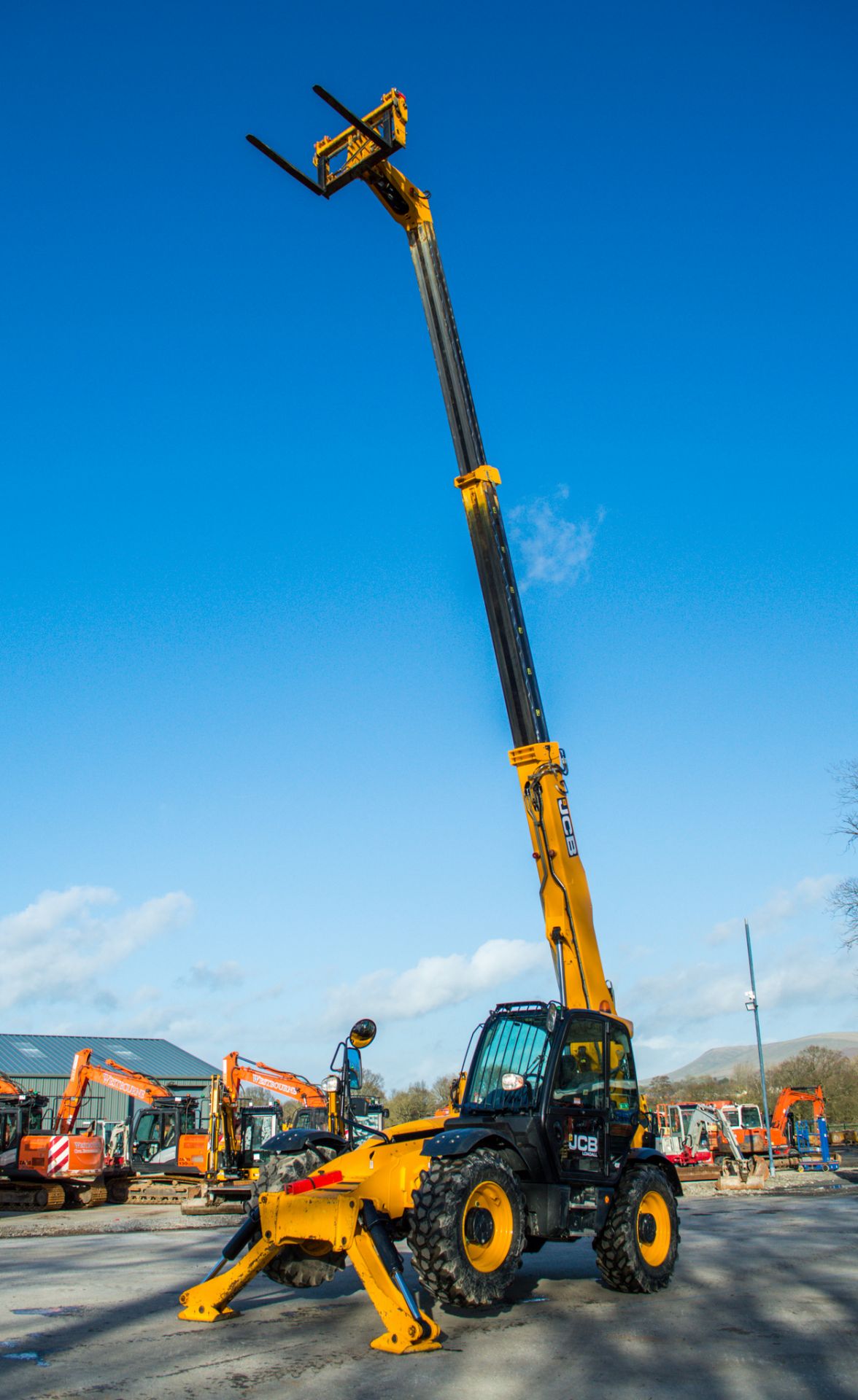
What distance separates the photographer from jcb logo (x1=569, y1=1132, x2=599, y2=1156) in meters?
8.73

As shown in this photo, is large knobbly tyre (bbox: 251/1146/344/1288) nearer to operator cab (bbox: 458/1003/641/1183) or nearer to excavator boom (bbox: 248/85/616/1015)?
operator cab (bbox: 458/1003/641/1183)

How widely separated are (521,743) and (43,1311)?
8135 mm

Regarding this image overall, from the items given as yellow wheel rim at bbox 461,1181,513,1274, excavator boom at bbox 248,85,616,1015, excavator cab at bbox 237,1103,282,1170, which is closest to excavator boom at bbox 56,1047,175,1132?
excavator cab at bbox 237,1103,282,1170

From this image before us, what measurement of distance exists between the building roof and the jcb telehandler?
146 ft

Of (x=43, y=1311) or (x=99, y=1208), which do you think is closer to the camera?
(x=43, y=1311)

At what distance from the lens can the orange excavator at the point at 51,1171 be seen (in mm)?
22594

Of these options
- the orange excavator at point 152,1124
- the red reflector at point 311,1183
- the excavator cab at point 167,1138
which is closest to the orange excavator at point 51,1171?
the orange excavator at point 152,1124

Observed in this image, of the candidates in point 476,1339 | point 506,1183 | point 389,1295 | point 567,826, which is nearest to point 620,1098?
point 506,1183

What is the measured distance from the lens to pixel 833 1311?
8078 millimetres

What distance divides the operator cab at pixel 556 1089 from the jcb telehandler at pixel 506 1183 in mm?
13

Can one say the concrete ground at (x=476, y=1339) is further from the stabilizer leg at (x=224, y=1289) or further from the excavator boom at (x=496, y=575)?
the excavator boom at (x=496, y=575)

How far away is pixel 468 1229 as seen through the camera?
289 inches

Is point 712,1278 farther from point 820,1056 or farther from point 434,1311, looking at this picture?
point 820,1056

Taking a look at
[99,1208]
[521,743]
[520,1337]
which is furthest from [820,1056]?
[520,1337]
